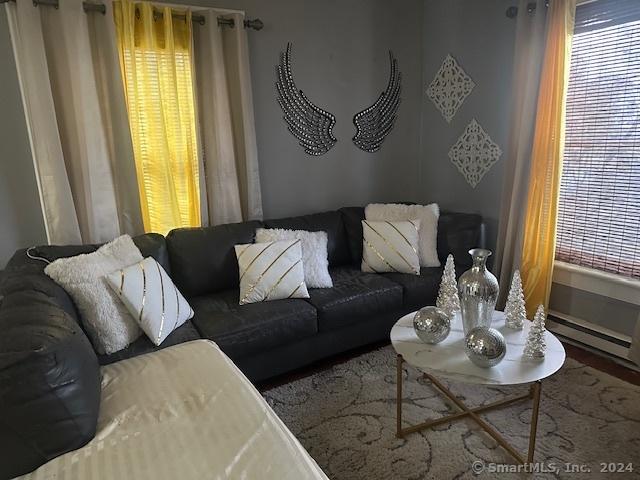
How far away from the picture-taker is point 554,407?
2.12m

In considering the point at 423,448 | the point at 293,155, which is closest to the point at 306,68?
the point at 293,155

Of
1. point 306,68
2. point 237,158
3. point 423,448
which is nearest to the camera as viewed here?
point 423,448

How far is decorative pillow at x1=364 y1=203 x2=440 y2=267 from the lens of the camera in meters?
3.01

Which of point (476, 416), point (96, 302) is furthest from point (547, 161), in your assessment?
point (96, 302)

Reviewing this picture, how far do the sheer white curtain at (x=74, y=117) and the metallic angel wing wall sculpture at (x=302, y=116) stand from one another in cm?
113

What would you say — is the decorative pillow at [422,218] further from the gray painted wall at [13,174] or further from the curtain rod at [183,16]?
the gray painted wall at [13,174]

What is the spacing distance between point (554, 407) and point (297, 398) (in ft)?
4.32

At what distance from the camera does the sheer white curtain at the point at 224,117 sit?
8.88ft

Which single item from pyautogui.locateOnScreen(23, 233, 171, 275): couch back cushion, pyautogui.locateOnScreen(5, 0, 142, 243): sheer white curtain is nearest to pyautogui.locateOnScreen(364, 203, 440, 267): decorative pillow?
pyautogui.locateOnScreen(23, 233, 171, 275): couch back cushion

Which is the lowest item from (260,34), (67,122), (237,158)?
(237,158)

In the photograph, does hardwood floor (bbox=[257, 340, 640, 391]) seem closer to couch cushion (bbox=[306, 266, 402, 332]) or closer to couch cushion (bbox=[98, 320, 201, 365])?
couch cushion (bbox=[306, 266, 402, 332])

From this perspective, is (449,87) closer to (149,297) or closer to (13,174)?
(149,297)

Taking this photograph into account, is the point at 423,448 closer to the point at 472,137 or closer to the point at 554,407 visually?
the point at 554,407

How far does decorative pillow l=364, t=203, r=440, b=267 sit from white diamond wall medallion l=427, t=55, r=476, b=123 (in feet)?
3.10
